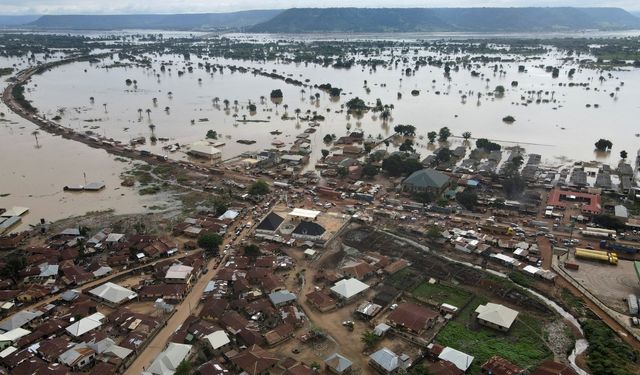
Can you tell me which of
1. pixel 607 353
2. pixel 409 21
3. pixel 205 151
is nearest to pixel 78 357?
pixel 607 353

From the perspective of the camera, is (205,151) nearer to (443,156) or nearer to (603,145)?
(443,156)

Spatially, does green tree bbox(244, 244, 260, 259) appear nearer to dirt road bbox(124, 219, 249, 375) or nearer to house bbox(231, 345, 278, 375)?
dirt road bbox(124, 219, 249, 375)

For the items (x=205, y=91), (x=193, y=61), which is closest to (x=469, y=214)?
(x=205, y=91)

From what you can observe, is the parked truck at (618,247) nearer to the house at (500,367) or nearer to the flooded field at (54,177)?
the house at (500,367)

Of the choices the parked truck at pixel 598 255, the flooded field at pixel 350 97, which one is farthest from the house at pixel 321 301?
the flooded field at pixel 350 97

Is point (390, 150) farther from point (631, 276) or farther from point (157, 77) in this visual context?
point (157, 77)

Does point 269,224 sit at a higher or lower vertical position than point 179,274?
higher
